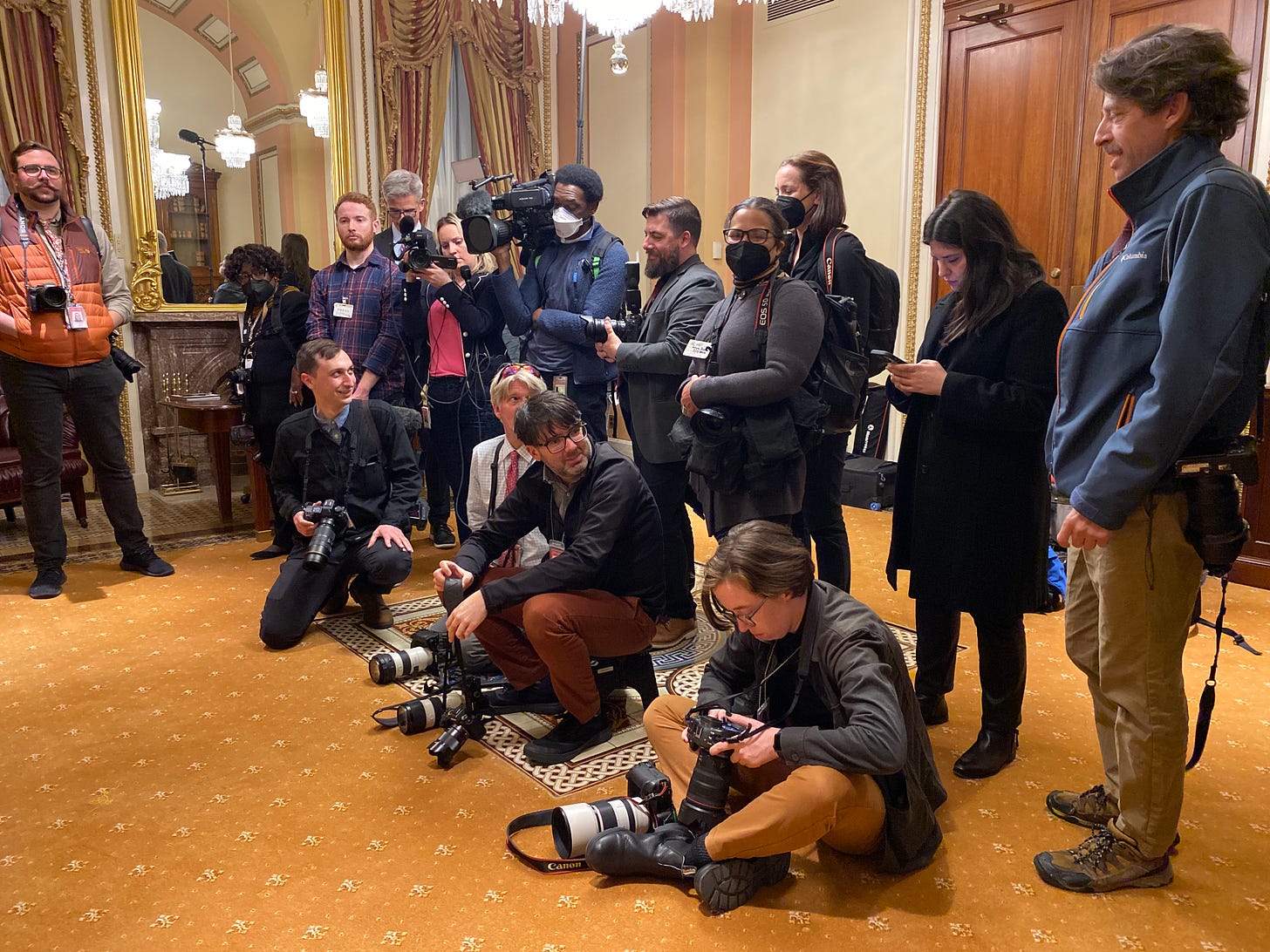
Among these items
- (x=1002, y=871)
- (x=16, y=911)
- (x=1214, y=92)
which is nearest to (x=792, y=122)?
(x=1214, y=92)

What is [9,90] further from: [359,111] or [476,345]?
[476,345]

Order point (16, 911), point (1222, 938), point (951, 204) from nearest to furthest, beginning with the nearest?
point (1222, 938) → point (16, 911) → point (951, 204)

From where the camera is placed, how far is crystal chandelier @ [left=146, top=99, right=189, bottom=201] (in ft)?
17.0

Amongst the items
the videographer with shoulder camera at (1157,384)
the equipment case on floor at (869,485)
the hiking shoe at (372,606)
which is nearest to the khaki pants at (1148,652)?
the videographer with shoulder camera at (1157,384)

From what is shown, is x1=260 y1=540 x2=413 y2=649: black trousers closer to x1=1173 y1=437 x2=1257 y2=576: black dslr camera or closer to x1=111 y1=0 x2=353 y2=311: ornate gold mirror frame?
x1=1173 y1=437 x2=1257 y2=576: black dslr camera

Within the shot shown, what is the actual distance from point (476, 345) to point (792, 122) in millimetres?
2946

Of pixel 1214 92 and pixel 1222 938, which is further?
pixel 1222 938

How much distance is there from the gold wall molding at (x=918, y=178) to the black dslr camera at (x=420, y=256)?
8.44 ft

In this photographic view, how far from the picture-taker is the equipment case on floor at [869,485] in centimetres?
453

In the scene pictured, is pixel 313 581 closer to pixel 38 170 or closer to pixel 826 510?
pixel 826 510

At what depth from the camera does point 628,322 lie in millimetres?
3051

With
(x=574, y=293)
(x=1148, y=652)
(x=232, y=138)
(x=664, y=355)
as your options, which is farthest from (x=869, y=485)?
(x=232, y=138)

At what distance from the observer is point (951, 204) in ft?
6.84

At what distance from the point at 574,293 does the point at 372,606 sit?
50.0 inches
